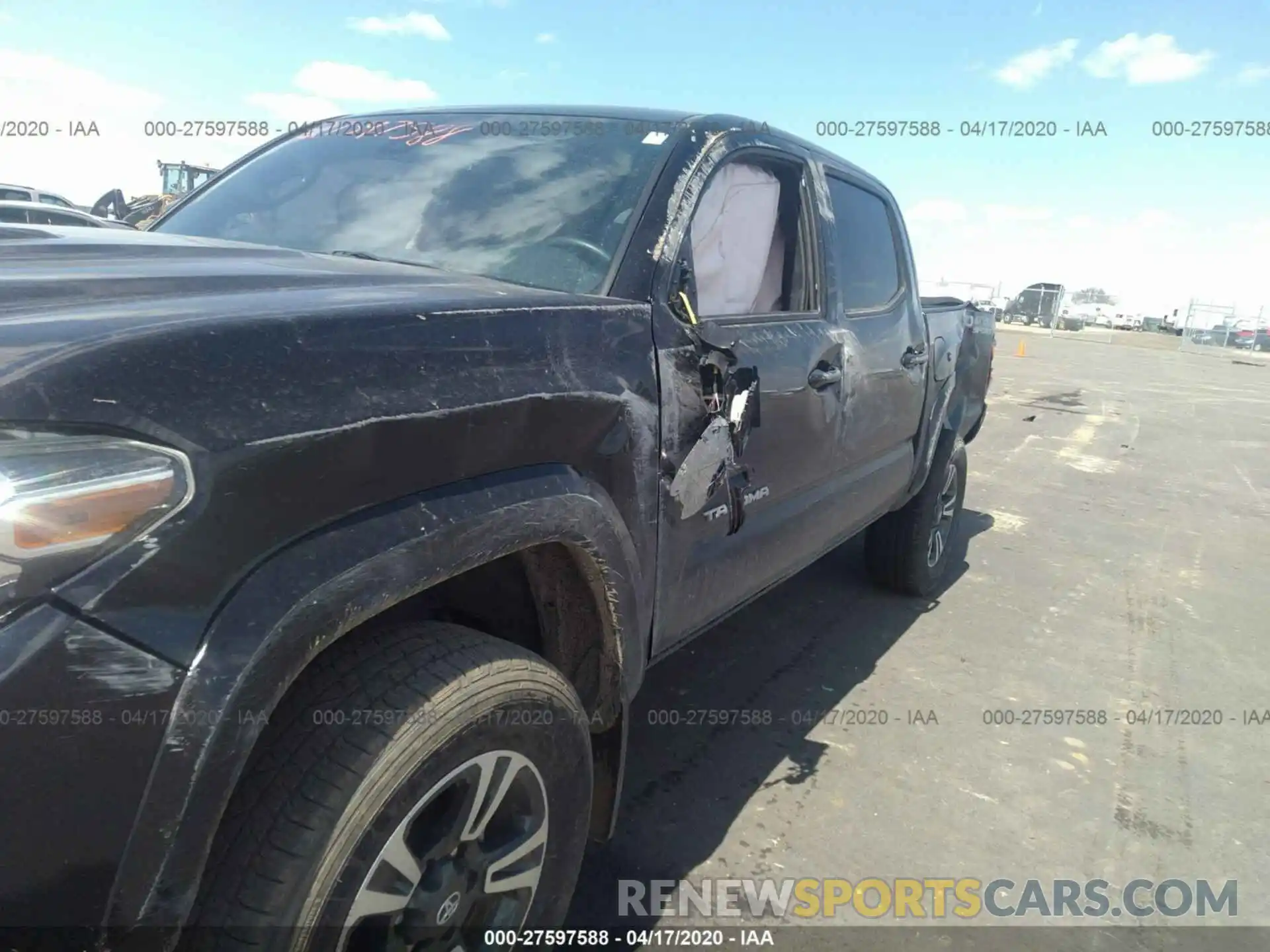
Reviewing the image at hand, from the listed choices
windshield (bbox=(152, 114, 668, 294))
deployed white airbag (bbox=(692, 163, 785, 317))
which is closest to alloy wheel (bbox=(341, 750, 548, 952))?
windshield (bbox=(152, 114, 668, 294))

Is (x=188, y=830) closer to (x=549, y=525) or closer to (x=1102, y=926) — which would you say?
(x=549, y=525)

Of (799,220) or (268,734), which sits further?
(799,220)

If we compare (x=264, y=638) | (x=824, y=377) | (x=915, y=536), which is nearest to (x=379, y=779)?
(x=264, y=638)

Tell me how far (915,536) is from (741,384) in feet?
8.51

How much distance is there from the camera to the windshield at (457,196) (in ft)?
7.72

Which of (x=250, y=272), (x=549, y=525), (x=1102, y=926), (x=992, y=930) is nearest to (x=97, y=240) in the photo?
(x=250, y=272)

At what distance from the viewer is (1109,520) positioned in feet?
22.4

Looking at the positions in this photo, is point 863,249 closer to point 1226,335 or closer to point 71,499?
point 71,499

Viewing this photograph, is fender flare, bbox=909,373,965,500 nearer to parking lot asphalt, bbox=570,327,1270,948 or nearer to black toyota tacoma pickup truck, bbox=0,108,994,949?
parking lot asphalt, bbox=570,327,1270,948

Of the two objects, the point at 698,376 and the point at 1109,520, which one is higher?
the point at 698,376

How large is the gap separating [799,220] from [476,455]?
1.93 meters

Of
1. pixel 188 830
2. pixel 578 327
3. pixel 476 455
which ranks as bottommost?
pixel 188 830

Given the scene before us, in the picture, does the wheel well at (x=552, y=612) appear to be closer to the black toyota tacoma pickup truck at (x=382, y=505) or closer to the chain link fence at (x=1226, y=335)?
the black toyota tacoma pickup truck at (x=382, y=505)

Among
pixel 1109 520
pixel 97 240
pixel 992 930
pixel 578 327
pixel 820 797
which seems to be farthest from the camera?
pixel 1109 520
